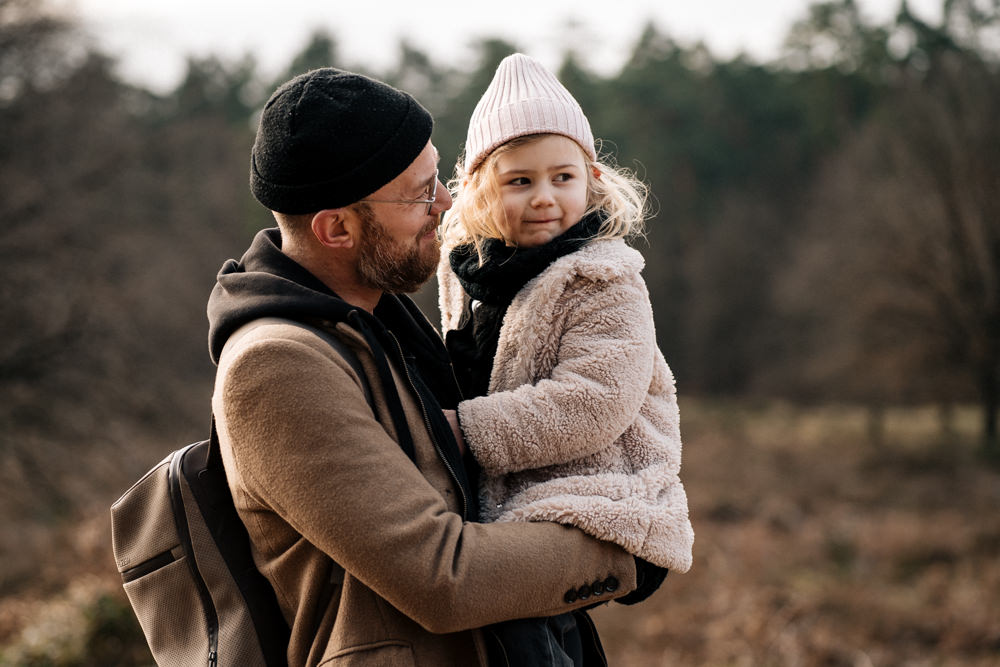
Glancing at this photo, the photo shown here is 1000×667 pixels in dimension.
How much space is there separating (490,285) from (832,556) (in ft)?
41.8

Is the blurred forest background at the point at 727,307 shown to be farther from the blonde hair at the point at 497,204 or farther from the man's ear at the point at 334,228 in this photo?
the man's ear at the point at 334,228

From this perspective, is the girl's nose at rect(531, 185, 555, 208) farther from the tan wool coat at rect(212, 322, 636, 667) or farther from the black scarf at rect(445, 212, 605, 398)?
the tan wool coat at rect(212, 322, 636, 667)

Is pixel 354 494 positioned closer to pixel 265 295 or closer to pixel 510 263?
pixel 265 295

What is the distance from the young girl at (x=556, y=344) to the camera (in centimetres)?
183

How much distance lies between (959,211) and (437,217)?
1955cm

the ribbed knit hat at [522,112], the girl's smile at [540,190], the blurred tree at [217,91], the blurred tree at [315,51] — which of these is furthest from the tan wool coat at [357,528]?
the blurred tree at [217,91]

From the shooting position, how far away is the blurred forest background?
1061 cm

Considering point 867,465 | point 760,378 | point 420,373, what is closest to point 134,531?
point 420,373

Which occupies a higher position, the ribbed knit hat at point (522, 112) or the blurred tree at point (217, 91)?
the ribbed knit hat at point (522, 112)

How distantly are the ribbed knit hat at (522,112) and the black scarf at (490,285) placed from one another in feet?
0.70

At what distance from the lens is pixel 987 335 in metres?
18.8

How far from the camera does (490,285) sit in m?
2.10

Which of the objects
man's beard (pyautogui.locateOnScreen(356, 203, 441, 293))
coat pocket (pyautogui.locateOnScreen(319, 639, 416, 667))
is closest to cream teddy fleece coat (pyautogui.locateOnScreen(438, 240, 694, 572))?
man's beard (pyautogui.locateOnScreen(356, 203, 441, 293))

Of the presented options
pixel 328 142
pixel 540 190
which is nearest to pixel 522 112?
pixel 540 190
